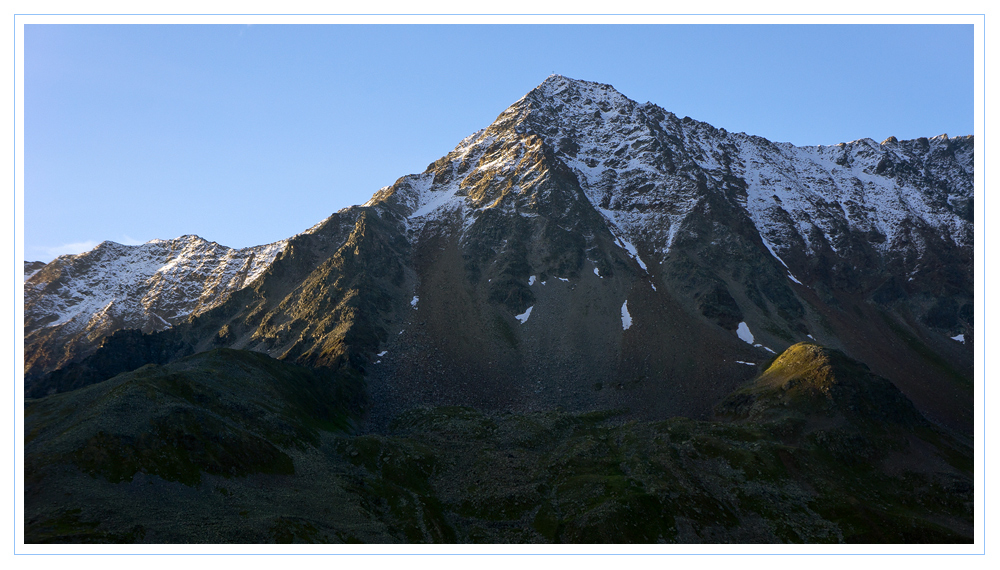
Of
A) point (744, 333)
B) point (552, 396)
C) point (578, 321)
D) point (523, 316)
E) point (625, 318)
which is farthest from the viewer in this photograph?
point (523, 316)

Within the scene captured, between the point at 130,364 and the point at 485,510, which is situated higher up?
the point at 130,364

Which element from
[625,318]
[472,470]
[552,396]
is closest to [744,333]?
[625,318]

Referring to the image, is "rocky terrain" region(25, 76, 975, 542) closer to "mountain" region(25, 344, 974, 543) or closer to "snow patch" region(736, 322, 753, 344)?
"mountain" region(25, 344, 974, 543)

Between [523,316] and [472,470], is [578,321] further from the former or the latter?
[472,470]

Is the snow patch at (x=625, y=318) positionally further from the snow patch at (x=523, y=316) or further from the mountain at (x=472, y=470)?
the mountain at (x=472, y=470)

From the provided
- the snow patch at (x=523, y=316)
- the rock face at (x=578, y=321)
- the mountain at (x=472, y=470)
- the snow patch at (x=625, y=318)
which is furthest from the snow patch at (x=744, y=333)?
the snow patch at (x=523, y=316)

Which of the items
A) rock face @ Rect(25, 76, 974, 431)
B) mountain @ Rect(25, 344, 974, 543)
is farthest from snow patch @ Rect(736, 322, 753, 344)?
mountain @ Rect(25, 344, 974, 543)
